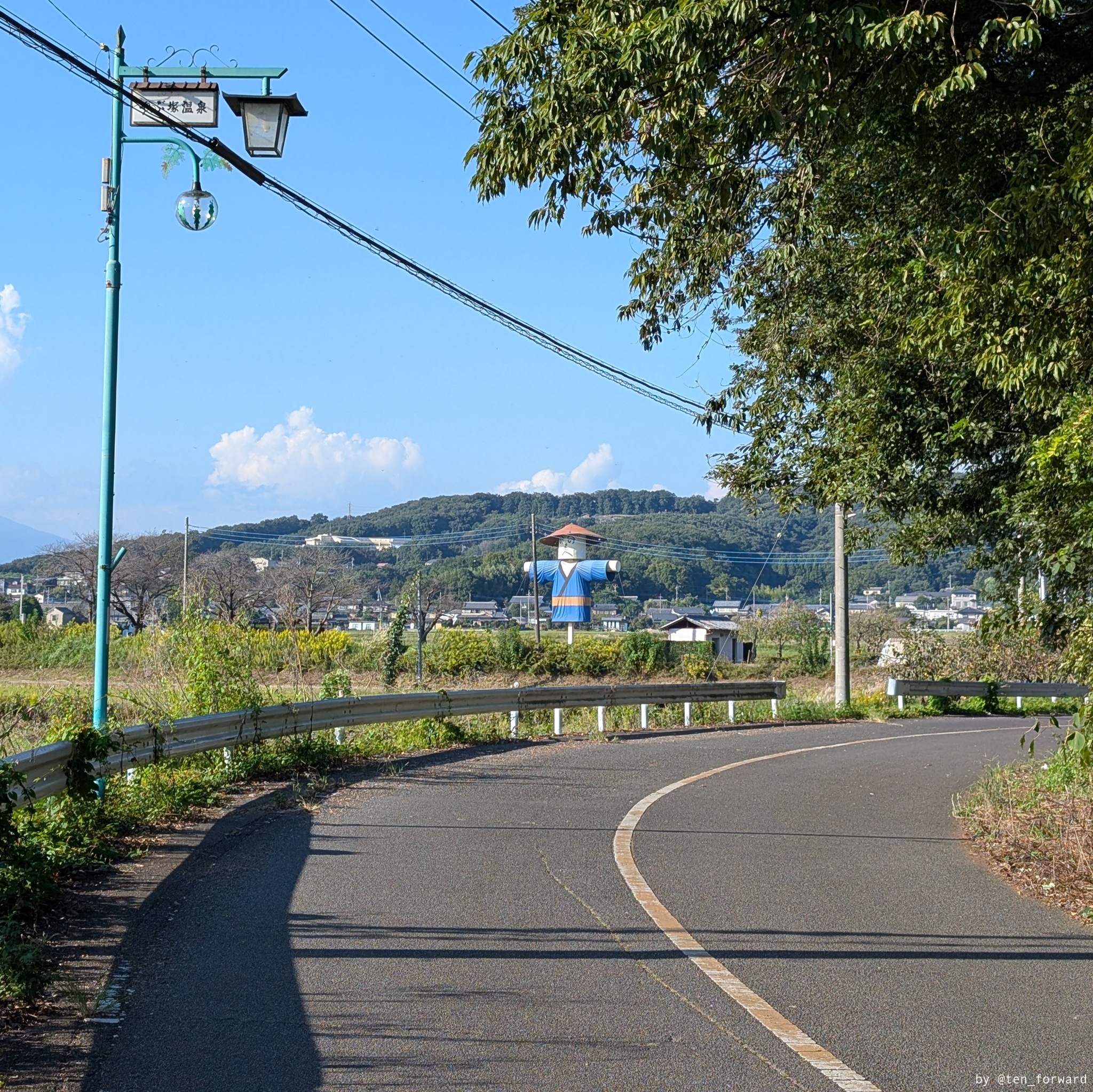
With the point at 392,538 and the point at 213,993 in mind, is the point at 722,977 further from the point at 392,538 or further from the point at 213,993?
the point at 392,538

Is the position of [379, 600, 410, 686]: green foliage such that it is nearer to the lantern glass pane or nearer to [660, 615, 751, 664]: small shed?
[660, 615, 751, 664]: small shed

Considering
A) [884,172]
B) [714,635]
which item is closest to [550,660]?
[714,635]

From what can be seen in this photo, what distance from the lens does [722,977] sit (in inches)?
238

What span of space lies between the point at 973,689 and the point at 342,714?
69.5 feet

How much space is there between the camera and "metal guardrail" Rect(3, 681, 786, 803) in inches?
353

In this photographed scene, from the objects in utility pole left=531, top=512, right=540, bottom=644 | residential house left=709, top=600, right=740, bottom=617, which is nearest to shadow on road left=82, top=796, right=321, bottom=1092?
utility pole left=531, top=512, right=540, bottom=644

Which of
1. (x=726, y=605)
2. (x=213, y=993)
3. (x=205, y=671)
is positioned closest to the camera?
(x=213, y=993)

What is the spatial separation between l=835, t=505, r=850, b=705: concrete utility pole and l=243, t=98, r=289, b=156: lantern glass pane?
2084cm

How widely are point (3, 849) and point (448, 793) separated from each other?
249 inches

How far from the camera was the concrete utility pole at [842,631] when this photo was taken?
29156 mm

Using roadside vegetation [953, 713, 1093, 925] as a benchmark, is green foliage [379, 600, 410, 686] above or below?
above

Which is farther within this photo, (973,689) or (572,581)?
(572,581)

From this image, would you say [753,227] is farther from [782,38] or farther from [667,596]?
[667,596]

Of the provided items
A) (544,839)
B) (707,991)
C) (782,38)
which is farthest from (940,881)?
(782,38)
